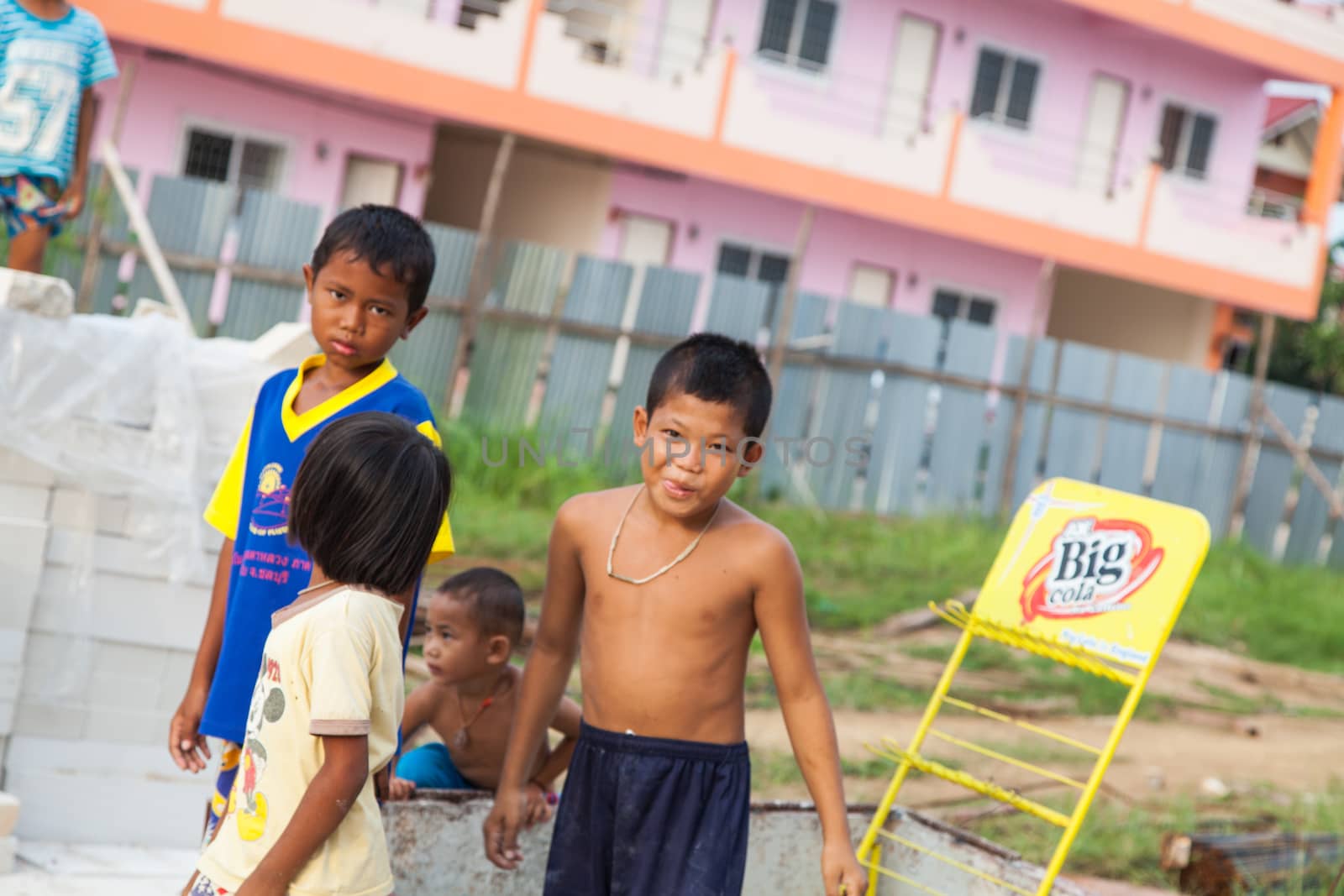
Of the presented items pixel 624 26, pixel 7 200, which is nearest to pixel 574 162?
pixel 624 26

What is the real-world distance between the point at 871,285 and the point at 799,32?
10.0 ft

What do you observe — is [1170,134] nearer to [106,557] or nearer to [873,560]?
[873,560]

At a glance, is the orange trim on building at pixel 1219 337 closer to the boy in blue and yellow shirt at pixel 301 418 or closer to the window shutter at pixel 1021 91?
the window shutter at pixel 1021 91

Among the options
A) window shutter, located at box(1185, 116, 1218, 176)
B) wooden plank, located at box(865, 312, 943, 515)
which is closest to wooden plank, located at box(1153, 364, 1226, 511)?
wooden plank, located at box(865, 312, 943, 515)

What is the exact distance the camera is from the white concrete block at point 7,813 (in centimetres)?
346

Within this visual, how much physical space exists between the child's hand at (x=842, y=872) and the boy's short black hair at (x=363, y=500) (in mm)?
1015

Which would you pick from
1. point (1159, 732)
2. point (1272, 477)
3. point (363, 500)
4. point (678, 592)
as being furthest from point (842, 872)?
point (1272, 477)

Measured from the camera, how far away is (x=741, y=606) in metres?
2.82

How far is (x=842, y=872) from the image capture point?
2.71m

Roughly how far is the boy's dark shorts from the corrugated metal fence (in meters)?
7.98

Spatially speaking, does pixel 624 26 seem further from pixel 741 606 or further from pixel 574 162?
pixel 741 606

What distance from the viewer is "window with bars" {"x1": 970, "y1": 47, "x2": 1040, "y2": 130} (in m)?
17.7

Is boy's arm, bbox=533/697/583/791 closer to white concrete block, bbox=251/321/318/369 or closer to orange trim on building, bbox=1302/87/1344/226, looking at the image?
white concrete block, bbox=251/321/318/369

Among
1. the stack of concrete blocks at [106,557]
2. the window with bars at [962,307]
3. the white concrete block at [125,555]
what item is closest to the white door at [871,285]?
the window with bars at [962,307]
